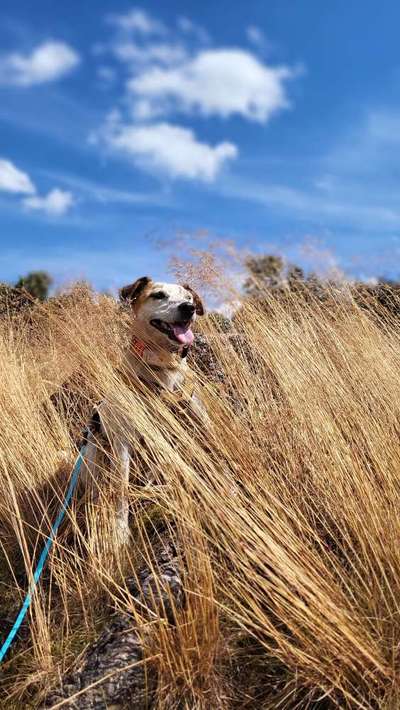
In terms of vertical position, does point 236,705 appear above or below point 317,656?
below

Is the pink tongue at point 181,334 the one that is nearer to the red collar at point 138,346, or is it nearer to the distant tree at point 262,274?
the red collar at point 138,346

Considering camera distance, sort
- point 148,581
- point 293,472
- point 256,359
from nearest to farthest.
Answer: point 148,581, point 293,472, point 256,359

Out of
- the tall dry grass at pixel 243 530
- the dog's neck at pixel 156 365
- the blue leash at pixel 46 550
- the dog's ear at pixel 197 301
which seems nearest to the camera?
the tall dry grass at pixel 243 530

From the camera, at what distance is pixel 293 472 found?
2.45m

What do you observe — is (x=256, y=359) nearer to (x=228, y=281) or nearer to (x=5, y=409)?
(x=228, y=281)

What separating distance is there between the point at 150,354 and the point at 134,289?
448 mm

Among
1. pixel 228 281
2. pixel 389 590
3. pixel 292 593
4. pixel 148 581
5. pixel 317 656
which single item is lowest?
pixel 148 581

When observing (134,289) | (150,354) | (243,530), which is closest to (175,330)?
(150,354)

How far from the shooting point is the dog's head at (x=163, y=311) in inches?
113

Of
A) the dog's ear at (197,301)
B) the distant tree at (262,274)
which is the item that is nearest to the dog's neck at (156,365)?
the dog's ear at (197,301)

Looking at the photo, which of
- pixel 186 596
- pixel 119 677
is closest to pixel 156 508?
pixel 186 596

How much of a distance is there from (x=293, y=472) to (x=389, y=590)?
0.62m

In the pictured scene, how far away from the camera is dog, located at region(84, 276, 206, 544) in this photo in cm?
261

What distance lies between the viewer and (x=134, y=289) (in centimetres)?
310
